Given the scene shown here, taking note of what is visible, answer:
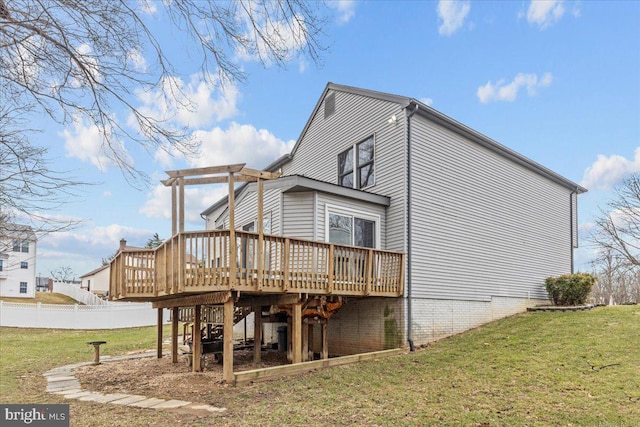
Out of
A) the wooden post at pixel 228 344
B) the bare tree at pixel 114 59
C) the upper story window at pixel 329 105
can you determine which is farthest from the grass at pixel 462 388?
the upper story window at pixel 329 105

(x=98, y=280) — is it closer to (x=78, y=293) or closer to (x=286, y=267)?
(x=78, y=293)

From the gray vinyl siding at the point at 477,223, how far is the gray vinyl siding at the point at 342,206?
928mm

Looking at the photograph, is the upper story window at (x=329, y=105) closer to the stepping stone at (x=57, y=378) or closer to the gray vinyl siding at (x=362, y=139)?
the gray vinyl siding at (x=362, y=139)

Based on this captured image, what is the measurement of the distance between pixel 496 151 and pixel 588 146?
26.2 ft

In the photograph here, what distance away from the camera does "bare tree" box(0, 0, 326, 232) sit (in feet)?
13.6

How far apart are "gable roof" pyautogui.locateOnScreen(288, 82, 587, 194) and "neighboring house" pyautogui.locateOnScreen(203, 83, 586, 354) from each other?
4 centimetres

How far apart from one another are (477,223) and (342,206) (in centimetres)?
478

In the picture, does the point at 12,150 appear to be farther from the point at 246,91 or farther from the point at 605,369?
the point at 605,369

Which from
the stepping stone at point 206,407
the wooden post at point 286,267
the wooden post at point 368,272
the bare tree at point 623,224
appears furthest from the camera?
the bare tree at point 623,224

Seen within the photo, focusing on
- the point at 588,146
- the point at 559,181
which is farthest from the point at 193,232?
the point at 588,146

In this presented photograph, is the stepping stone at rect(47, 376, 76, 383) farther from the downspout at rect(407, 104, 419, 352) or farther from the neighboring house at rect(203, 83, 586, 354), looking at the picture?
the downspout at rect(407, 104, 419, 352)

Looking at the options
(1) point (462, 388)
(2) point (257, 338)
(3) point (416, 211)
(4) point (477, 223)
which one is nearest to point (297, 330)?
(2) point (257, 338)

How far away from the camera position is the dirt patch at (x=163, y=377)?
795cm

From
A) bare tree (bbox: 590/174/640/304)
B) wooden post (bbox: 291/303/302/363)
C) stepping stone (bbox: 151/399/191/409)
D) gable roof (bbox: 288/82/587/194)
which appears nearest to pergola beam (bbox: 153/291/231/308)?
wooden post (bbox: 291/303/302/363)
